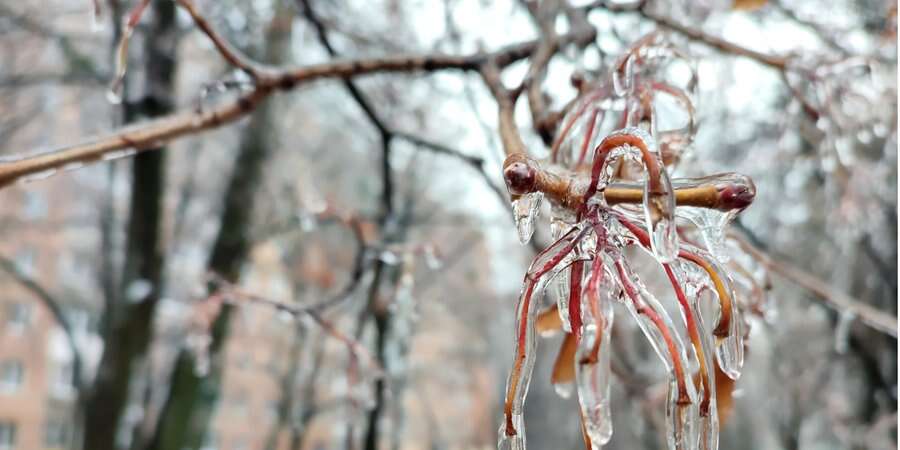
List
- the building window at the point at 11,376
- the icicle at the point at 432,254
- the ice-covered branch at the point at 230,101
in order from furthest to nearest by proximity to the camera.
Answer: the building window at the point at 11,376
the icicle at the point at 432,254
the ice-covered branch at the point at 230,101

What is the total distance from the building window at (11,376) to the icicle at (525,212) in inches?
897

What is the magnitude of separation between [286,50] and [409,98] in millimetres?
1055

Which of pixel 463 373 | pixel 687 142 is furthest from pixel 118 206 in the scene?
pixel 463 373

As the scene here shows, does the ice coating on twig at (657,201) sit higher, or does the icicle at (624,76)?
the icicle at (624,76)

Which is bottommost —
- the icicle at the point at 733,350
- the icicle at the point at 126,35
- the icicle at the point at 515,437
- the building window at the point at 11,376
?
the building window at the point at 11,376

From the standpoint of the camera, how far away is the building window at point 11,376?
19.9 meters

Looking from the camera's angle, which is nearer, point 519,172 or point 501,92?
point 519,172

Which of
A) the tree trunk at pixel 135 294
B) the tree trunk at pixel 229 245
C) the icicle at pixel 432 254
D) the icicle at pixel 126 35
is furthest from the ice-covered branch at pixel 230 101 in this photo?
the tree trunk at pixel 135 294

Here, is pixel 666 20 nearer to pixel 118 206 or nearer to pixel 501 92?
pixel 501 92

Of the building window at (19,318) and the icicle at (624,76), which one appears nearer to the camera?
the icicle at (624,76)

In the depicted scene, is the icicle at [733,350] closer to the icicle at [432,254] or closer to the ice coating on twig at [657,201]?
the ice coating on twig at [657,201]

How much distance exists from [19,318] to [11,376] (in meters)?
2.47

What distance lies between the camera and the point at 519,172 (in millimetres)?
481

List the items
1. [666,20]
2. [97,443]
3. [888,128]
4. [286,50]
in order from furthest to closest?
1. [286,50]
2. [97,443]
3. [888,128]
4. [666,20]
